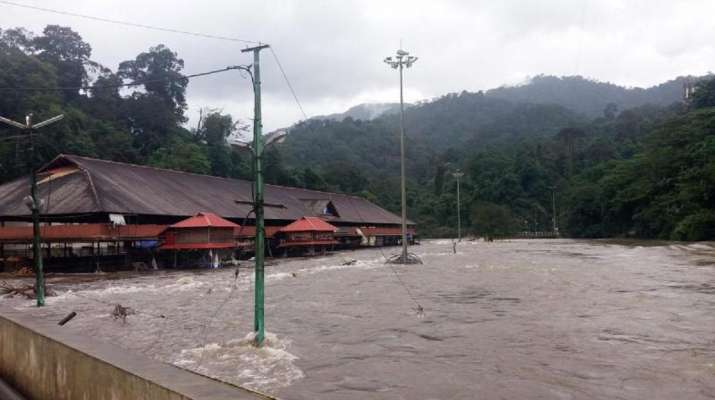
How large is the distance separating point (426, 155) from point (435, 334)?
429ft

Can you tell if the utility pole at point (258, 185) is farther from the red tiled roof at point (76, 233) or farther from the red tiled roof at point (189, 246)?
the red tiled roof at point (189, 246)

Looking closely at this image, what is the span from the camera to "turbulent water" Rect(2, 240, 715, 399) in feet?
25.9

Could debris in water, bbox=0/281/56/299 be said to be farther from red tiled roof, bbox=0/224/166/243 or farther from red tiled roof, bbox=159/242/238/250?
red tiled roof, bbox=159/242/238/250

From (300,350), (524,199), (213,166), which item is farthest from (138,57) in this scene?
(300,350)

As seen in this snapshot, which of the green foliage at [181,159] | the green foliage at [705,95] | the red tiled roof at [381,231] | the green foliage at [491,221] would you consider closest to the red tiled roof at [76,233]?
the green foliage at [181,159]

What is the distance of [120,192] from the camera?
33.5 meters

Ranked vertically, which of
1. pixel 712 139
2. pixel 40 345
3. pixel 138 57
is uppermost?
pixel 138 57

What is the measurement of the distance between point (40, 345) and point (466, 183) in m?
102

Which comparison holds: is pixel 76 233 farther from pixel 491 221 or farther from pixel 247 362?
pixel 491 221

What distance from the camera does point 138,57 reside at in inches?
3135

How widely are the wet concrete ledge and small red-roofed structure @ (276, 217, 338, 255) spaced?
38.1m

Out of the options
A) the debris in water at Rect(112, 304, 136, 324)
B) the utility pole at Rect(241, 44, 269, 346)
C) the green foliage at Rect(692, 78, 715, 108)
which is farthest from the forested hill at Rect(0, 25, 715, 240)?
the utility pole at Rect(241, 44, 269, 346)

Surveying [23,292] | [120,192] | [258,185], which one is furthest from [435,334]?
[120,192]

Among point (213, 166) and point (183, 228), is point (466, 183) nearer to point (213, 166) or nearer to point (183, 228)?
point (213, 166)
